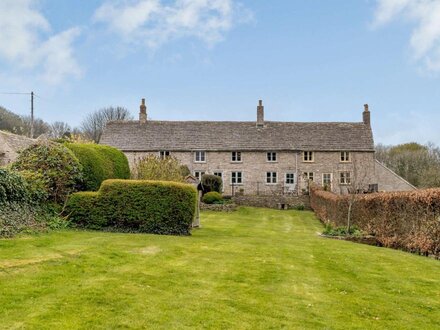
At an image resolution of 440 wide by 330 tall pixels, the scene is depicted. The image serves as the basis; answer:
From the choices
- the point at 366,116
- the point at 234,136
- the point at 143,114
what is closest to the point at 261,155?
the point at 234,136

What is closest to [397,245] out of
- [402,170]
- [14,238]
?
[14,238]

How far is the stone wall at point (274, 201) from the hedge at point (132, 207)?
2750 cm

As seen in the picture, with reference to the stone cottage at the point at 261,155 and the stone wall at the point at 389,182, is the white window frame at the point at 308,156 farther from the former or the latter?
the stone wall at the point at 389,182

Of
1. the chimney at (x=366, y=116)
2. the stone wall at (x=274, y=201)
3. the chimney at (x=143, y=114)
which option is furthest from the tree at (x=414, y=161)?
the chimney at (x=143, y=114)

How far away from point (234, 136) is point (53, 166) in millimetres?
34014

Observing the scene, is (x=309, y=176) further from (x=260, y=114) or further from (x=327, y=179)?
(x=260, y=114)

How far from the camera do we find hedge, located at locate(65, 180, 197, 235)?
55.2 feet

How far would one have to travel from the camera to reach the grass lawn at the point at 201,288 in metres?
6.46

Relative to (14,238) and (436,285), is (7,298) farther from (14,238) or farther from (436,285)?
(436,285)

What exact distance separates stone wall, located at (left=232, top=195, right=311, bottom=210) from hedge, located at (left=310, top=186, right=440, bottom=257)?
71.1 ft

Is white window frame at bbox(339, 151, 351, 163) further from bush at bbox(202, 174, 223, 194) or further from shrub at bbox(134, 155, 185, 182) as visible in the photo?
shrub at bbox(134, 155, 185, 182)

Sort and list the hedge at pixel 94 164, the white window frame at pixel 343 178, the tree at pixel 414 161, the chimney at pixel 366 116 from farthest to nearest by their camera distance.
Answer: the tree at pixel 414 161 → the chimney at pixel 366 116 → the white window frame at pixel 343 178 → the hedge at pixel 94 164

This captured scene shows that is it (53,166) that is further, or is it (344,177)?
(344,177)

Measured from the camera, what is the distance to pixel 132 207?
1686 centimetres
